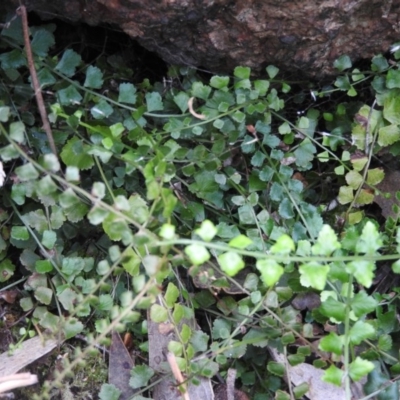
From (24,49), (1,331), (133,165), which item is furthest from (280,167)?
(1,331)

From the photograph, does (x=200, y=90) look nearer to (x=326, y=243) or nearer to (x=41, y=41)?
(x=41, y=41)

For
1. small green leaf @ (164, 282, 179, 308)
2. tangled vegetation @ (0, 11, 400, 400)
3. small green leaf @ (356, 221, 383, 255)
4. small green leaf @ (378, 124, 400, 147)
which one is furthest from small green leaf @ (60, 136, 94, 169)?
small green leaf @ (378, 124, 400, 147)

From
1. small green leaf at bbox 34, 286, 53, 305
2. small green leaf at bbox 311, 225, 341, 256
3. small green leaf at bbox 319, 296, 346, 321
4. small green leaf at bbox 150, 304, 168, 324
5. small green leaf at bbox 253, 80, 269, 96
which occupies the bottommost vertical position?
small green leaf at bbox 34, 286, 53, 305

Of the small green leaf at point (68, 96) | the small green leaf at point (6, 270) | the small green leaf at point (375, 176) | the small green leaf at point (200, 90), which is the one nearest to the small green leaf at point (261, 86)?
the small green leaf at point (200, 90)

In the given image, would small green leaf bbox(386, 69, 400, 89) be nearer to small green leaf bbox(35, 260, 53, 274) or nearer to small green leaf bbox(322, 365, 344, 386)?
small green leaf bbox(322, 365, 344, 386)

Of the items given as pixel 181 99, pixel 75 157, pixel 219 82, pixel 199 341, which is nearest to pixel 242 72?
pixel 219 82

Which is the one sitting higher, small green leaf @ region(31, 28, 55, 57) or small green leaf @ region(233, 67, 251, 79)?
small green leaf @ region(31, 28, 55, 57)
